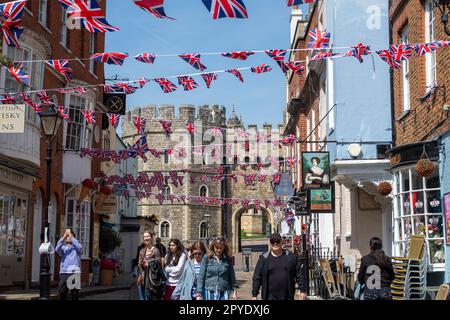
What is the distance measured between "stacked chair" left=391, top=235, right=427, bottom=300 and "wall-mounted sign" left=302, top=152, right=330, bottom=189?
5507 millimetres

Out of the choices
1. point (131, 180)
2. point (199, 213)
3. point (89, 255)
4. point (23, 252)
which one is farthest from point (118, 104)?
point (199, 213)

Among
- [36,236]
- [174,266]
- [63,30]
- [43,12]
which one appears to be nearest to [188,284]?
[174,266]

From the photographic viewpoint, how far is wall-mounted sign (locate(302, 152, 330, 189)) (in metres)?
18.0

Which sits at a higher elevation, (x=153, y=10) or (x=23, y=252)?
(x=153, y=10)

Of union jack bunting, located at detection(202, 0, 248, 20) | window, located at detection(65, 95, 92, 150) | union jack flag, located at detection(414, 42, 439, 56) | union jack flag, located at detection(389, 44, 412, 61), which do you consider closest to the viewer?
union jack bunting, located at detection(202, 0, 248, 20)

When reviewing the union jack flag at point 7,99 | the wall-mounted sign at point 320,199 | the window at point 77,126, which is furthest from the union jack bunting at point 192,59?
the window at point 77,126

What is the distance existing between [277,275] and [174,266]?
2.60 metres

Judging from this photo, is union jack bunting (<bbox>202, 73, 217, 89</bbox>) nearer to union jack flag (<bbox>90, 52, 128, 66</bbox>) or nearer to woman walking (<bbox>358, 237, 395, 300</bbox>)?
union jack flag (<bbox>90, 52, 128, 66</bbox>)

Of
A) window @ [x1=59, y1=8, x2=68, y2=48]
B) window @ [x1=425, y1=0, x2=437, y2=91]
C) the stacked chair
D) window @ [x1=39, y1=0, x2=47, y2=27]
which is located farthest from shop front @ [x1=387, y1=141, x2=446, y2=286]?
window @ [x1=59, y1=8, x2=68, y2=48]

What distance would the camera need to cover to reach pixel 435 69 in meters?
12.9

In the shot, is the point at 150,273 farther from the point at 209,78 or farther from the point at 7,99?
the point at 7,99

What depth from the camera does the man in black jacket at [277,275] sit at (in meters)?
8.56
